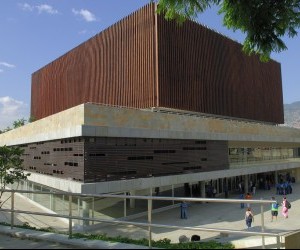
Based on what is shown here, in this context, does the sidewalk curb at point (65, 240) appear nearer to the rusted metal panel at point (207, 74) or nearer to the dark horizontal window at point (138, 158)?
the dark horizontal window at point (138, 158)

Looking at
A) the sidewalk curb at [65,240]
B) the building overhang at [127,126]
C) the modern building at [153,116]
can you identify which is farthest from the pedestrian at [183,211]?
the sidewalk curb at [65,240]

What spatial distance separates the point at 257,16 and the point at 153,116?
611 inches

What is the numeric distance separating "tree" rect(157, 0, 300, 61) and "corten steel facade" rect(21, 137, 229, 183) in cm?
1246

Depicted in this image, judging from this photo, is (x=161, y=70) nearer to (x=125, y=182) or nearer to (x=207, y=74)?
(x=207, y=74)

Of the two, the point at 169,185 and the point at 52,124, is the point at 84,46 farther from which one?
the point at 169,185

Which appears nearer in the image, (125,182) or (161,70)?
(125,182)

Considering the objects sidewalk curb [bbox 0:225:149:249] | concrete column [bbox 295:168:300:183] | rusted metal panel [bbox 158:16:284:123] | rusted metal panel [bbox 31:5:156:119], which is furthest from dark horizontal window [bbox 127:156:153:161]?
concrete column [bbox 295:168:300:183]

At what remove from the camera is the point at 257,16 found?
29.3 ft

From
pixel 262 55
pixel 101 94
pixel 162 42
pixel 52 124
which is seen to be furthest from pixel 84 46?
pixel 262 55

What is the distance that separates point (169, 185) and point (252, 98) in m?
24.4

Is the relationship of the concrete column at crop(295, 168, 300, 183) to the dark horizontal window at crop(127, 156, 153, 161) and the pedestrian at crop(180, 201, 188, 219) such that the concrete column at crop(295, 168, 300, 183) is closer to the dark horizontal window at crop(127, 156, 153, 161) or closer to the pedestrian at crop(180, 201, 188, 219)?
the pedestrian at crop(180, 201, 188, 219)

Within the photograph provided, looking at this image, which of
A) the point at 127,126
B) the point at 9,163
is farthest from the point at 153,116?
the point at 9,163

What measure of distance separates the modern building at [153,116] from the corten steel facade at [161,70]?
9 centimetres

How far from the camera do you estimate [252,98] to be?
4581cm
